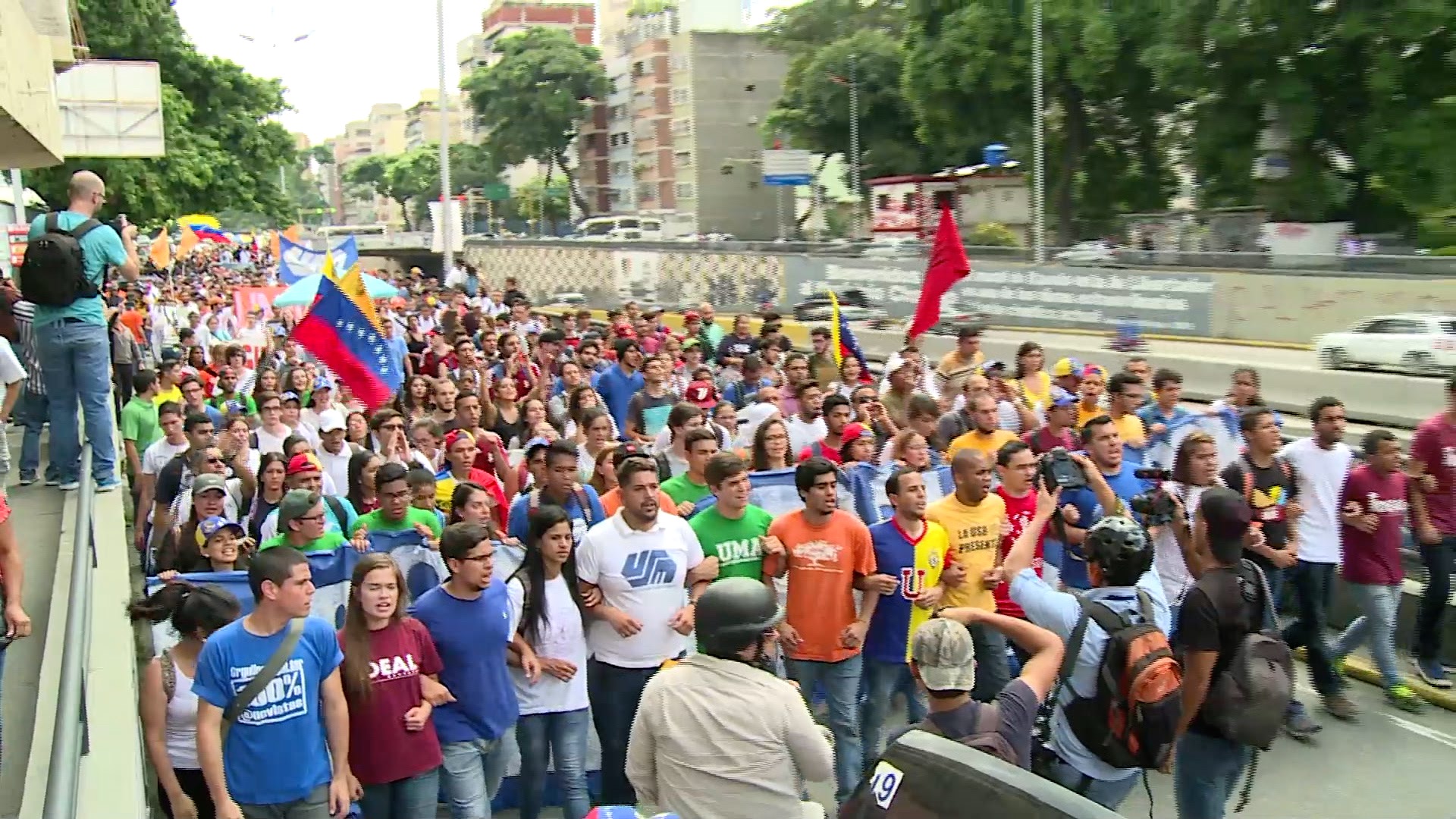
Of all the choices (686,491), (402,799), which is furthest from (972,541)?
(402,799)

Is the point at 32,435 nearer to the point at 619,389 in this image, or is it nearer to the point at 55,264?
the point at 55,264

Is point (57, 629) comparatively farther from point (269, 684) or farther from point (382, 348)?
point (382, 348)

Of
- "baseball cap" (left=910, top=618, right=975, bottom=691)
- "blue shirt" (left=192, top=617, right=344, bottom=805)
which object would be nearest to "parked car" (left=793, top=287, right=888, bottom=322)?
"blue shirt" (left=192, top=617, right=344, bottom=805)

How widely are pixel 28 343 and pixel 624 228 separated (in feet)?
227

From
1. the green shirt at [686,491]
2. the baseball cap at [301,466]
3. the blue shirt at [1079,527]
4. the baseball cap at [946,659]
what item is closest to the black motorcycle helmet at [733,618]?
the baseball cap at [946,659]

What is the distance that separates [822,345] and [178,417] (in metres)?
6.23

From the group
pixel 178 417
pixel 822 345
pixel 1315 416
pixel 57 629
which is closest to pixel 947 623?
pixel 57 629

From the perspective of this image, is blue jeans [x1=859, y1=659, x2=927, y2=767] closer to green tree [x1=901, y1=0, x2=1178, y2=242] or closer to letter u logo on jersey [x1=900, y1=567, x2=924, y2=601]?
letter u logo on jersey [x1=900, y1=567, x2=924, y2=601]

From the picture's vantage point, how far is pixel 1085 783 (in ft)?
15.3

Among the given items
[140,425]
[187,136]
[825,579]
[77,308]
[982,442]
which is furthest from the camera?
[187,136]

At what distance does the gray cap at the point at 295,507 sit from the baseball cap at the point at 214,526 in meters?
0.21

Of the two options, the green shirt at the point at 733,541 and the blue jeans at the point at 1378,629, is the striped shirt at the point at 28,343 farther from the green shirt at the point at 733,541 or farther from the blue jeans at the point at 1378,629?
the blue jeans at the point at 1378,629

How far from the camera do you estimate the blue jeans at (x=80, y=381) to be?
754cm

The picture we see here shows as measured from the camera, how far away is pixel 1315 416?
7.78 m
